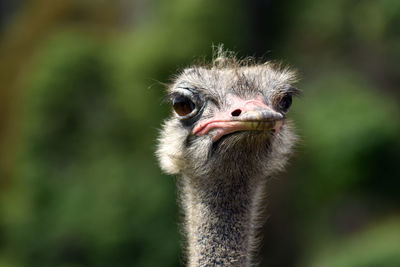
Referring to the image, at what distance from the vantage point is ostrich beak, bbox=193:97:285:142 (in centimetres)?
244

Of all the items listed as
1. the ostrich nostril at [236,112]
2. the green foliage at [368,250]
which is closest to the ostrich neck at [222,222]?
the ostrich nostril at [236,112]

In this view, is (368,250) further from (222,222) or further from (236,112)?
(236,112)

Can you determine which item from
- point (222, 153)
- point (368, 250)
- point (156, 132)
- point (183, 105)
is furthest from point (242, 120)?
point (156, 132)

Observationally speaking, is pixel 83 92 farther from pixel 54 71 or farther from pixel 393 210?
pixel 393 210

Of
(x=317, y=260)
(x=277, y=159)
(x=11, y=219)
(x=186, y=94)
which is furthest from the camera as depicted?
(x=11, y=219)

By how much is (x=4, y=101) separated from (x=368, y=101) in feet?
20.0

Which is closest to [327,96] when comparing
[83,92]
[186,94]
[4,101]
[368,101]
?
[368,101]

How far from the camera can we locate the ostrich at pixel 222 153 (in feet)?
8.95

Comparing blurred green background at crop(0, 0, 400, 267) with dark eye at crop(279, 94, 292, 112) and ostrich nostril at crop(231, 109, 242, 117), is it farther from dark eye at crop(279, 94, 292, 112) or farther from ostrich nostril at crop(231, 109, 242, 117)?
ostrich nostril at crop(231, 109, 242, 117)

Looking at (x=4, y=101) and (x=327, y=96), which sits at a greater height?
(x=4, y=101)

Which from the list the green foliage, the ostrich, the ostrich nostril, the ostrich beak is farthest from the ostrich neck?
the green foliage

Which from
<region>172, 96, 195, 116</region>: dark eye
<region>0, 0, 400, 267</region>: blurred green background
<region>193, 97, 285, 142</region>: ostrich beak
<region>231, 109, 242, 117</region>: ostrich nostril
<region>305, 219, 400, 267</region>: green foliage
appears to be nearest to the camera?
<region>193, 97, 285, 142</region>: ostrich beak

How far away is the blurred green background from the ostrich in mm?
3026

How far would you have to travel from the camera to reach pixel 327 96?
277 inches
